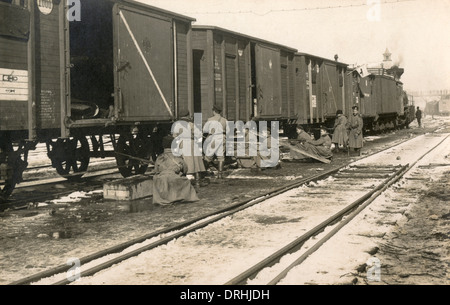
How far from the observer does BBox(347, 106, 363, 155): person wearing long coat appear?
16719mm

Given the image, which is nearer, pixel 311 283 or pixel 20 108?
pixel 311 283

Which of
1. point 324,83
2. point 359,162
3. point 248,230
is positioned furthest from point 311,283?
point 324,83

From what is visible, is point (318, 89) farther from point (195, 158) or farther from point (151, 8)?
point (151, 8)

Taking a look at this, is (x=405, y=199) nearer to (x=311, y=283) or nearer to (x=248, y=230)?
(x=248, y=230)

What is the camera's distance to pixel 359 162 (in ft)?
47.5

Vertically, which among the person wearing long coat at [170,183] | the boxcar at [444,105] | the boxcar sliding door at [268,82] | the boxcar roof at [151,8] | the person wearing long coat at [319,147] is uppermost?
the boxcar at [444,105]

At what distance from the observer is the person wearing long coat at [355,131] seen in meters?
16.7

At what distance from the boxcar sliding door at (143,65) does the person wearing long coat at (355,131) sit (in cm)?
851

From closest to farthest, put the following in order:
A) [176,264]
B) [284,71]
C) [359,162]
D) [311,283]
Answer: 1. [311,283]
2. [176,264]
3. [359,162]
4. [284,71]

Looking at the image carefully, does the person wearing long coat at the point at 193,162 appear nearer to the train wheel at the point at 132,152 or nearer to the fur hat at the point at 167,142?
the train wheel at the point at 132,152

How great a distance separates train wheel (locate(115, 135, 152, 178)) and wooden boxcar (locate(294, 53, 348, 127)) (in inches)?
323

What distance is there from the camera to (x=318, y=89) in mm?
19797

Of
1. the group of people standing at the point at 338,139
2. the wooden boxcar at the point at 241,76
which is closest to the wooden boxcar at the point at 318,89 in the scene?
the wooden boxcar at the point at 241,76

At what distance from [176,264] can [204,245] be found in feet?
2.55
